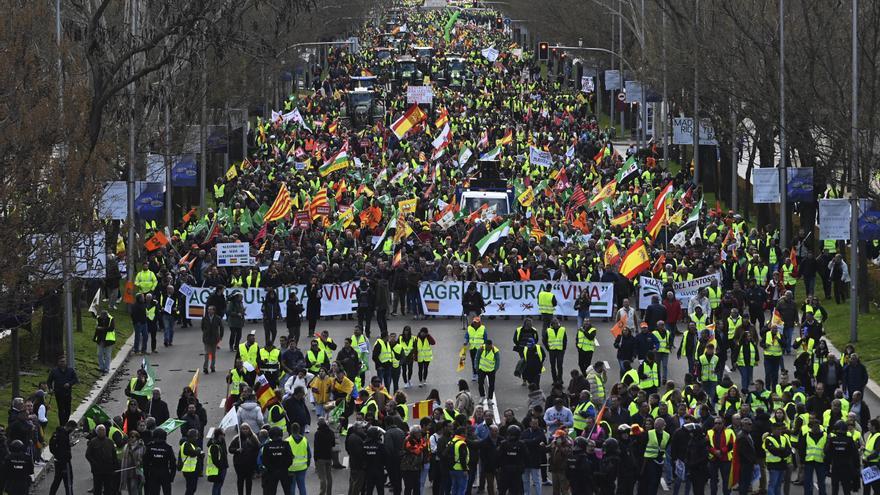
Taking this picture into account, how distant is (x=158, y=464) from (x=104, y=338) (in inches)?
373

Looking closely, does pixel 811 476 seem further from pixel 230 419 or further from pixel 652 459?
pixel 230 419

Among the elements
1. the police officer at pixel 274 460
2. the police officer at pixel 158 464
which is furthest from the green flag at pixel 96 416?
the police officer at pixel 274 460

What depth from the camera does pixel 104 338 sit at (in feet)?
111

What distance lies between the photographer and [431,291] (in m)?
39.4

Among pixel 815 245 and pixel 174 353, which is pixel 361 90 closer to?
pixel 815 245

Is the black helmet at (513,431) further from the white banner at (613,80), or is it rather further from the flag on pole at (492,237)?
the white banner at (613,80)

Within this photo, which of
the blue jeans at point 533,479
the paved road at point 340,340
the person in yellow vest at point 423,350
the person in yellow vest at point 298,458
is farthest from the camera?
the person in yellow vest at point 423,350

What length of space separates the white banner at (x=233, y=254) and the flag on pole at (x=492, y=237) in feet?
16.7

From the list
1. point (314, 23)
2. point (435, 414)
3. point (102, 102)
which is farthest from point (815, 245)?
point (314, 23)

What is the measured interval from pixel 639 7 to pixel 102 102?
137ft

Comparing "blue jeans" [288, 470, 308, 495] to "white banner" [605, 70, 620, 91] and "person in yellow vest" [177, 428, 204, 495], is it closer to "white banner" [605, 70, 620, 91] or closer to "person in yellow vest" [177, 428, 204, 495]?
"person in yellow vest" [177, 428, 204, 495]

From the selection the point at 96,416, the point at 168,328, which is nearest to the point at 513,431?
the point at 96,416

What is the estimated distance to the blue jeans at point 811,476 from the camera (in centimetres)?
2494

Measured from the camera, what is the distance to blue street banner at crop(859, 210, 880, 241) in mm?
37750
